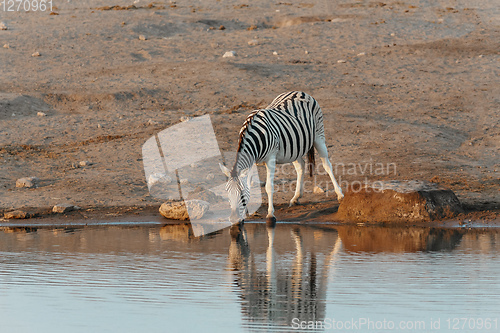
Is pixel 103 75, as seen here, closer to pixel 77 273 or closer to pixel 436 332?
pixel 77 273

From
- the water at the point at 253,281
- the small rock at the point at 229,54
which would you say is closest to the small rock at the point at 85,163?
the water at the point at 253,281

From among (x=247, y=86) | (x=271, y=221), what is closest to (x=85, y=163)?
(x=271, y=221)

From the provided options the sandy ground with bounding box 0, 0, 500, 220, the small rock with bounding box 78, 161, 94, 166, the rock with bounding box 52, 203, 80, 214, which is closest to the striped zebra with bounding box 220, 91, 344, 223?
the sandy ground with bounding box 0, 0, 500, 220

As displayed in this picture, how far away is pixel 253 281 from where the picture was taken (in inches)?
320

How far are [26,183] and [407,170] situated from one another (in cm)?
806

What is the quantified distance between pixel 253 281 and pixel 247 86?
1440cm

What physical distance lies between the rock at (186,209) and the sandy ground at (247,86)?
103 centimetres

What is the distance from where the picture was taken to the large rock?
1262 centimetres

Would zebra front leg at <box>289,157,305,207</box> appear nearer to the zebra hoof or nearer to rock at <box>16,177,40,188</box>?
the zebra hoof

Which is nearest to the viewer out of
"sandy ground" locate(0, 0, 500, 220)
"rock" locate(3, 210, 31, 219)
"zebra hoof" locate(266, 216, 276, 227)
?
"zebra hoof" locate(266, 216, 276, 227)

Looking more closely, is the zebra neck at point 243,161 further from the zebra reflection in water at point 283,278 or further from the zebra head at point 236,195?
the zebra reflection in water at point 283,278

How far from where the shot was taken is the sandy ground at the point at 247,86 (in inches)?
626

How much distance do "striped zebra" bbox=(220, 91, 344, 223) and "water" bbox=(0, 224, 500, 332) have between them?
0.78 meters

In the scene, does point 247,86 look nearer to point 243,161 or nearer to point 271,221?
point 271,221
